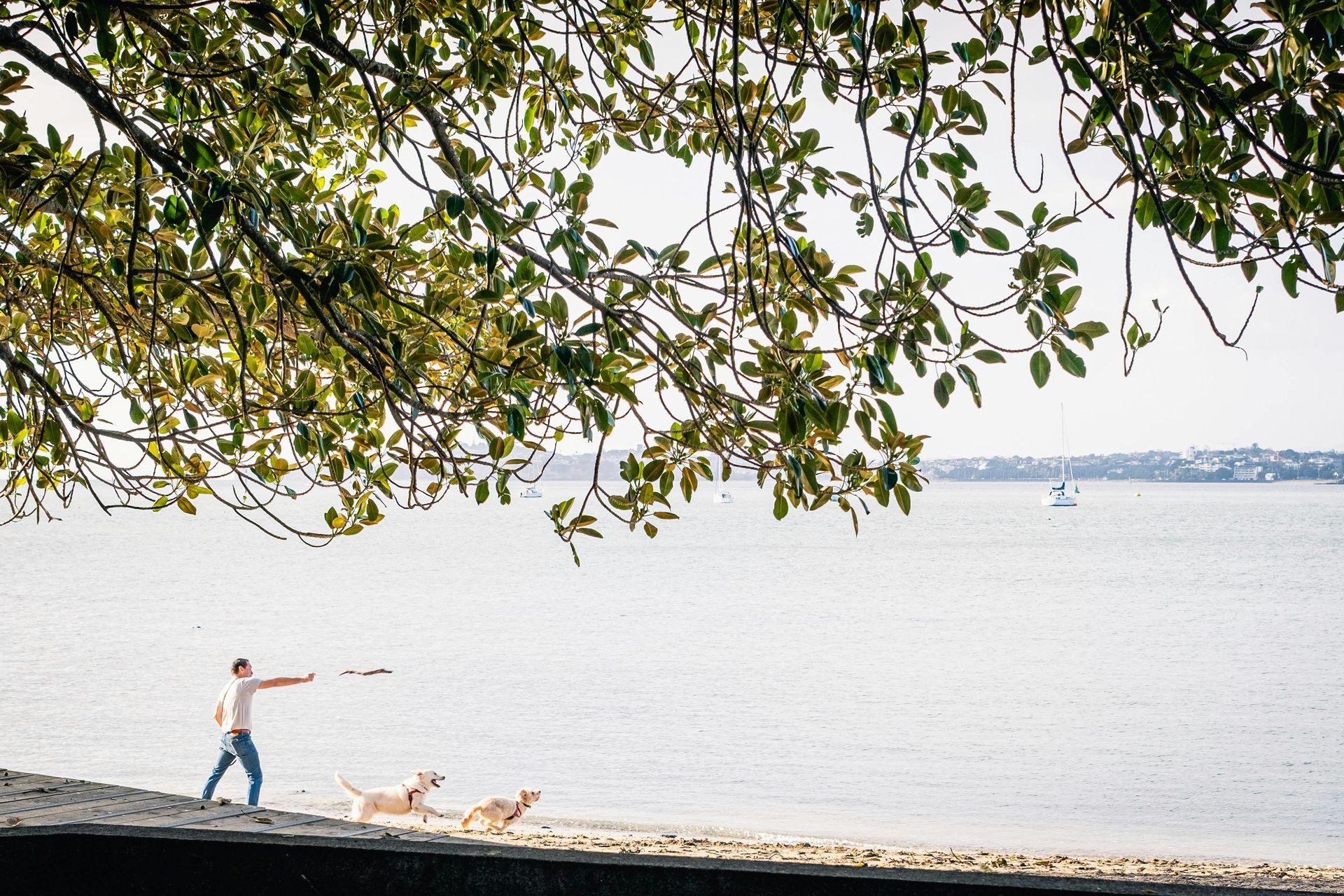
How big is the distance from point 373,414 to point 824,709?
20200 millimetres

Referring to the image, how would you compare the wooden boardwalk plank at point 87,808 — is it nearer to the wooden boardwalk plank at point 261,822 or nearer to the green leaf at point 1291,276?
the wooden boardwalk plank at point 261,822

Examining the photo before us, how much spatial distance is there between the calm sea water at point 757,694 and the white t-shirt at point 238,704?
3.97 m

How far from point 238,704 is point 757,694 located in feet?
51.9

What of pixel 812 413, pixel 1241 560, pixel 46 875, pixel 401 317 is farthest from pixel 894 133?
pixel 1241 560

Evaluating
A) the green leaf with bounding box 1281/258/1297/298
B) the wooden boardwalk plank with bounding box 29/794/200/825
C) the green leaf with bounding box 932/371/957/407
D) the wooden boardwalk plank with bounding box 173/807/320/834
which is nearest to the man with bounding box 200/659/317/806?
the wooden boardwalk plank with bounding box 29/794/200/825

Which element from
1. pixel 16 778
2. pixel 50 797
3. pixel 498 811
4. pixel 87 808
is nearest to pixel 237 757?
pixel 498 811

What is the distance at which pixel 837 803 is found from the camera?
15383mm

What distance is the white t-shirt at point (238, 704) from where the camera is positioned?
34.5 feet

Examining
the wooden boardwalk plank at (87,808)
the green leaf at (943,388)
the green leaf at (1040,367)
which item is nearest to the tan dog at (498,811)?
the wooden boardwalk plank at (87,808)

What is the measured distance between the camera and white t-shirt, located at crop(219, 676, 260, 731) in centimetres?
1052

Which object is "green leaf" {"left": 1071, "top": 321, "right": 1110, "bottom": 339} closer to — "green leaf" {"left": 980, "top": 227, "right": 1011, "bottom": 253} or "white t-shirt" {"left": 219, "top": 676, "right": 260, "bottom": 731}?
Answer: "green leaf" {"left": 980, "top": 227, "right": 1011, "bottom": 253}

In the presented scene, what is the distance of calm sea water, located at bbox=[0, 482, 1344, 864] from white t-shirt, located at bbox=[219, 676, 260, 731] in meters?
3.97

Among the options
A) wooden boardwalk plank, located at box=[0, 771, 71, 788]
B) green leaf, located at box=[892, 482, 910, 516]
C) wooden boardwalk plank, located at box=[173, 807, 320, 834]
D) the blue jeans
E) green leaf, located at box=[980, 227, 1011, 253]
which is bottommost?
the blue jeans

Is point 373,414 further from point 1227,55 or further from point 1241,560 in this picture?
point 1241,560
